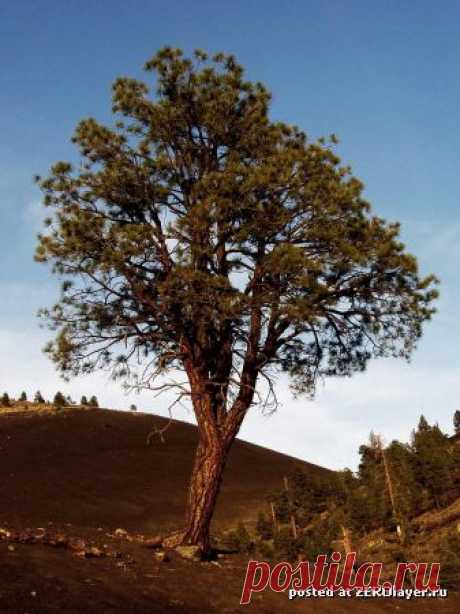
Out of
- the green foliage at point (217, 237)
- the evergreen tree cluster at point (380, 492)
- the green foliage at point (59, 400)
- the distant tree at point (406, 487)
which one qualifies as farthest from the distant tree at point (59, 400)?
the green foliage at point (217, 237)

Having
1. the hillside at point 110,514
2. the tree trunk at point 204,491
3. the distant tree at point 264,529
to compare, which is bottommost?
the distant tree at point 264,529

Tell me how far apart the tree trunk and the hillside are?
735 mm

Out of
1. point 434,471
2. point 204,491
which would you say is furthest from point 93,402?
point 204,491

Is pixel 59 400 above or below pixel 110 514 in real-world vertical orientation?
above

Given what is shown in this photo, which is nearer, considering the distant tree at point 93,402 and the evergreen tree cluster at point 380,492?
the evergreen tree cluster at point 380,492

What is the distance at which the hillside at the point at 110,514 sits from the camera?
786cm

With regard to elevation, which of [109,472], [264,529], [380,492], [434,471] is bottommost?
[264,529]

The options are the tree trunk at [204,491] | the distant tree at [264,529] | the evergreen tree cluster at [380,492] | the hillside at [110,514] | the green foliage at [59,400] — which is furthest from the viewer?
the green foliage at [59,400]

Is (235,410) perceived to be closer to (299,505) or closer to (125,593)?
(125,593)

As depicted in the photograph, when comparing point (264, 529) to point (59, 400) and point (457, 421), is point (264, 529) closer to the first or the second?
point (457, 421)

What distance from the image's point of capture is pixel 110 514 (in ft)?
136

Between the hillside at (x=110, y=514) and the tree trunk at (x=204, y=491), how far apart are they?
0.73 m

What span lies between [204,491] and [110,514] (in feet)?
104

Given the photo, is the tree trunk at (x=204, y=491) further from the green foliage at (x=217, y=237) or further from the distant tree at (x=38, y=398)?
the distant tree at (x=38, y=398)
